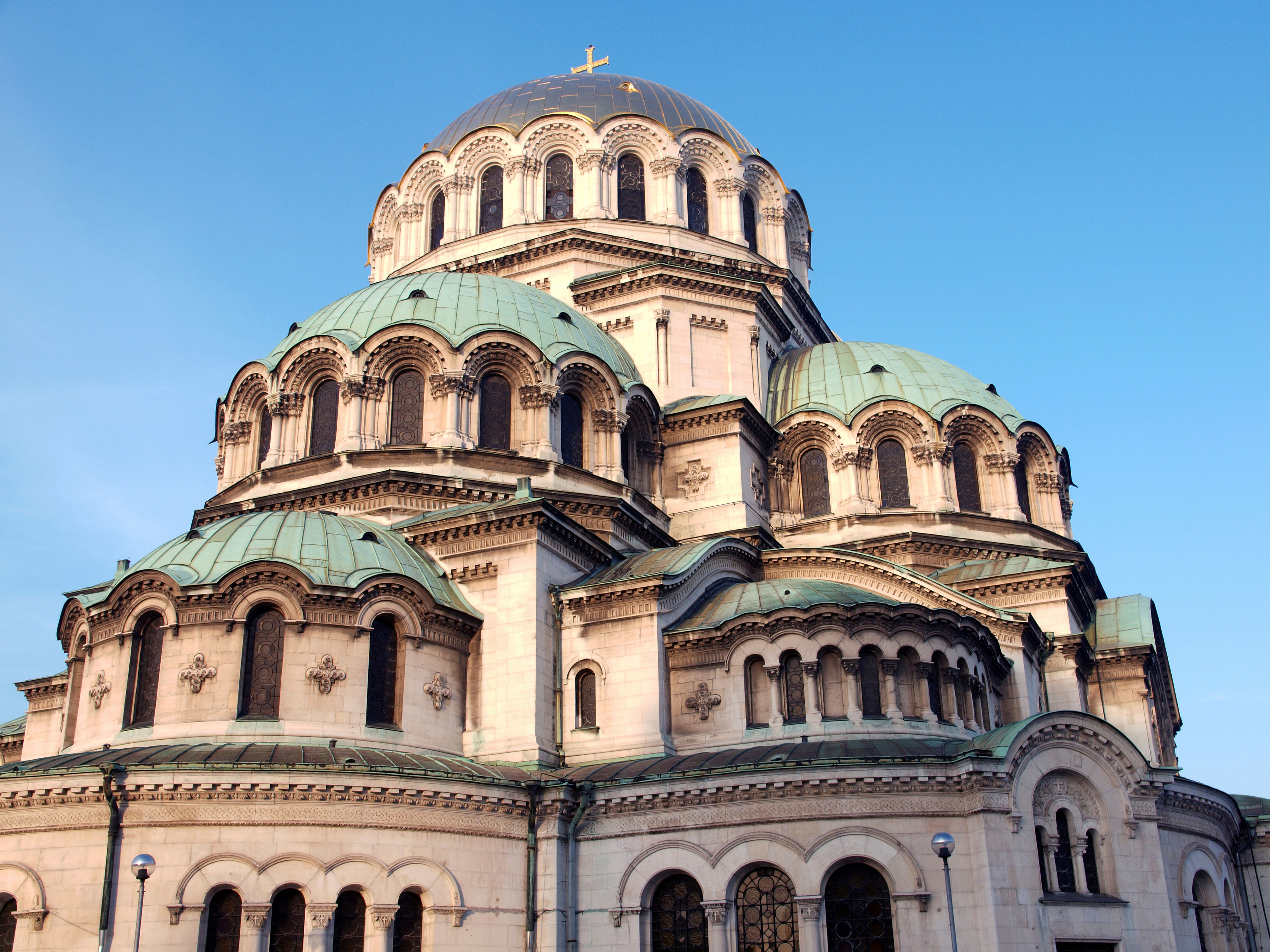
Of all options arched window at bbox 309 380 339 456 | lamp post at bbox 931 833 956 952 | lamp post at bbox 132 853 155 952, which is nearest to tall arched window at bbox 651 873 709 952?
lamp post at bbox 931 833 956 952

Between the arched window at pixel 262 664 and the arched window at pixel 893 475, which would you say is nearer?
the arched window at pixel 262 664

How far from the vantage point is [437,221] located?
1590 inches

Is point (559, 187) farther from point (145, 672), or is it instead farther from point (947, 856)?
point (947, 856)

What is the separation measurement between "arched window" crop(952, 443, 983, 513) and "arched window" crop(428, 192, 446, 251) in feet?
56.2

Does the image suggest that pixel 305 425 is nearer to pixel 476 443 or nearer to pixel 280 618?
pixel 476 443

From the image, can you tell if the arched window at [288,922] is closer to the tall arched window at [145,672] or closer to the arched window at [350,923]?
the arched window at [350,923]

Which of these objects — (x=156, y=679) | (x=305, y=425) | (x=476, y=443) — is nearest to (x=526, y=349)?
(x=476, y=443)

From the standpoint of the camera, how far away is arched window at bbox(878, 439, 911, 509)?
33719mm

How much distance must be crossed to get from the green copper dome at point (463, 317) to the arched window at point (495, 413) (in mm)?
1154

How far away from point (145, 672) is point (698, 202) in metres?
23.0

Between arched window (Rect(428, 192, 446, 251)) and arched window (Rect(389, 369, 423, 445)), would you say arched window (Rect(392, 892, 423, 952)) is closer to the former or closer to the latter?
arched window (Rect(389, 369, 423, 445))

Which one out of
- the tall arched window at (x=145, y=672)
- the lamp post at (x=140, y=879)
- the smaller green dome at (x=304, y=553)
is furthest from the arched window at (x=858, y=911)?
the tall arched window at (x=145, y=672)

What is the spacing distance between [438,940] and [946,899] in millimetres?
8326

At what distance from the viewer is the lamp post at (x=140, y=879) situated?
1830 centimetres
